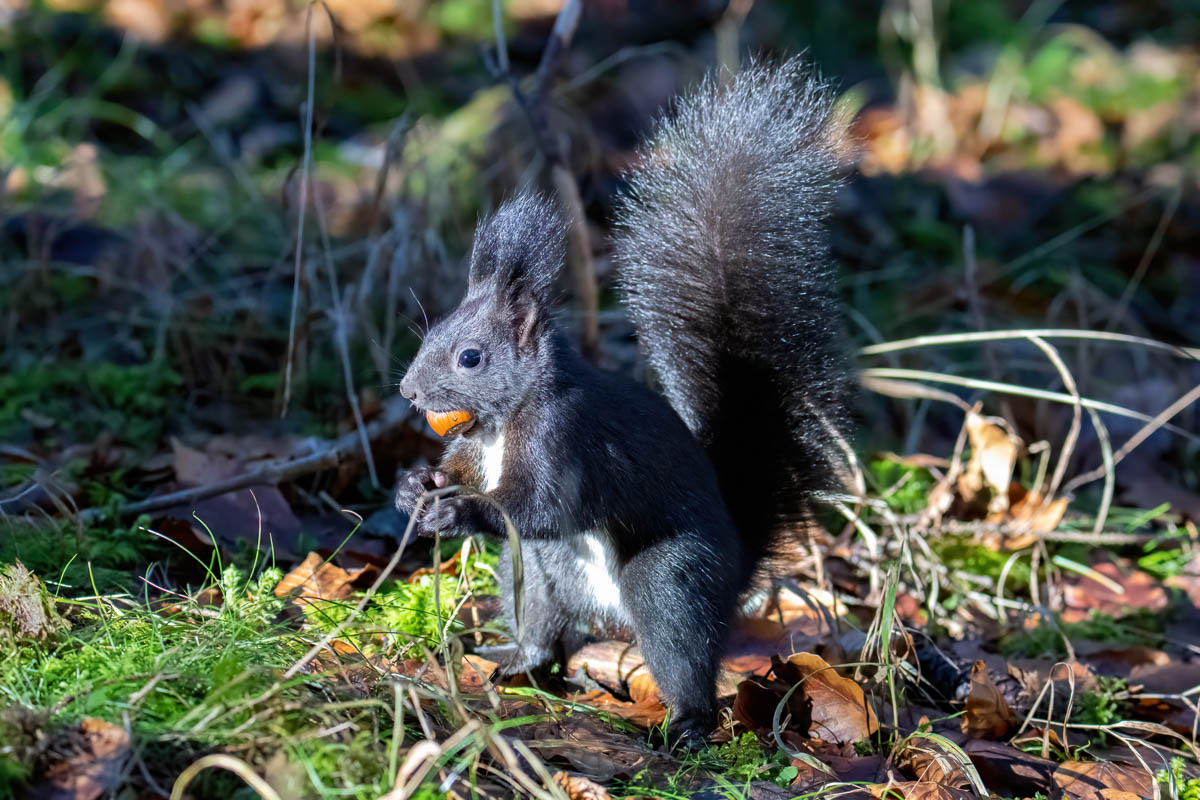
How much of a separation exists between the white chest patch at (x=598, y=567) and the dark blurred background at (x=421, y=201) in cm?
52

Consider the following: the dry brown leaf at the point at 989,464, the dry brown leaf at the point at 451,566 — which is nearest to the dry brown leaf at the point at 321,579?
the dry brown leaf at the point at 451,566

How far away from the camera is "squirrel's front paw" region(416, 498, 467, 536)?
5.96 ft

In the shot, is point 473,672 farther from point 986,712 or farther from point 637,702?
point 986,712

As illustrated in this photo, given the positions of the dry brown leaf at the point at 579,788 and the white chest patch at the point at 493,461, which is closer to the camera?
the dry brown leaf at the point at 579,788

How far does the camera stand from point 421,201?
352 cm

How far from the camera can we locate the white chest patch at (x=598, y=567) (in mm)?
2061

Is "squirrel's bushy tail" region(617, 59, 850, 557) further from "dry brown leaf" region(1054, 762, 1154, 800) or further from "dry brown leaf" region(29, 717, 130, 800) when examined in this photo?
"dry brown leaf" region(29, 717, 130, 800)

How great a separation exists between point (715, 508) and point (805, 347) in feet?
1.29

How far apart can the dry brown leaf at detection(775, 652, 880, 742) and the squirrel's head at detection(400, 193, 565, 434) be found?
2.31ft

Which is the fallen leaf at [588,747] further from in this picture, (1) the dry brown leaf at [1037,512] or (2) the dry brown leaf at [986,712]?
(1) the dry brown leaf at [1037,512]

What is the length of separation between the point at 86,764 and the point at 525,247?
108cm

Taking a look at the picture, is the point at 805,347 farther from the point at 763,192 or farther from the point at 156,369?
the point at 156,369

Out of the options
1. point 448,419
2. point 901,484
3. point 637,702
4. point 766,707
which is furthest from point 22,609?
point 901,484

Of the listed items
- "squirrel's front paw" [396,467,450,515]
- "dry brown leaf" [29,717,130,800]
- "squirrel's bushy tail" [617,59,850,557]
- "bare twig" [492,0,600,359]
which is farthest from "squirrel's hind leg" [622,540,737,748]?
"bare twig" [492,0,600,359]
